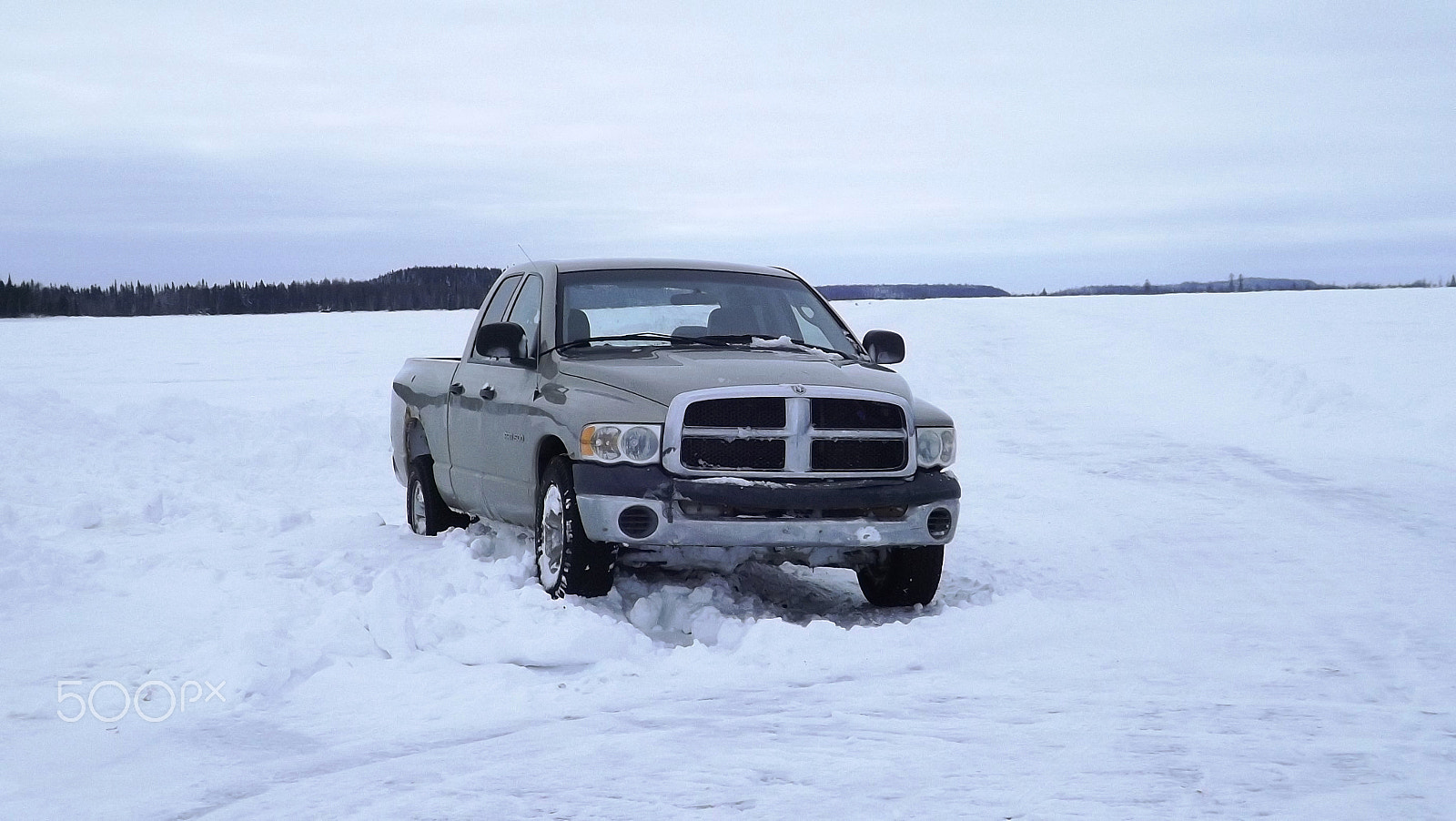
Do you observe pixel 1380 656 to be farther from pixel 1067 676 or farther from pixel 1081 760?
pixel 1081 760

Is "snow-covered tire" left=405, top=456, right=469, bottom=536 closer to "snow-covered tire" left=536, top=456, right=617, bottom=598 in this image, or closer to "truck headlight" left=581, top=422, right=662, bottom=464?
"snow-covered tire" left=536, top=456, right=617, bottom=598

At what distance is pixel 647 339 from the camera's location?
716 centimetres

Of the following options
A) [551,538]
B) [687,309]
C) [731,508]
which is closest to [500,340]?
[687,309]

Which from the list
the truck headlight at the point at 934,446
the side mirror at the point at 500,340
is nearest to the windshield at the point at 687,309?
the side mirror at the point at 500,340

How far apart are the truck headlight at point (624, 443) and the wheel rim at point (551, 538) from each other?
33cm

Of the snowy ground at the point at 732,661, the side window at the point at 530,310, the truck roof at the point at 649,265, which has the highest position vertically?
the truck roof at the point at 649,265

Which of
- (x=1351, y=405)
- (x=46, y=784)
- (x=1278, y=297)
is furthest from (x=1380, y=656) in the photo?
(x=1278, y=297)

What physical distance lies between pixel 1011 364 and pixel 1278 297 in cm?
1541

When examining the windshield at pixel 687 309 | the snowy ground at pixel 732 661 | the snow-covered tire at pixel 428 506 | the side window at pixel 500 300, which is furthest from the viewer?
the snow-covered tire at pixel 428 506

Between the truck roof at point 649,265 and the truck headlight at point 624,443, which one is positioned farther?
the truck roof at point 649,265

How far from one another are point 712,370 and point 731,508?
0.66 m

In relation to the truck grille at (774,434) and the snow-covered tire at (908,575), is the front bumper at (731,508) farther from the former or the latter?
the snow-covered tire at (908,575)

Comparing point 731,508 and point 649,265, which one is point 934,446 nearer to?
point 731,508

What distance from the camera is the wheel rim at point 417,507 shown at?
892cm
